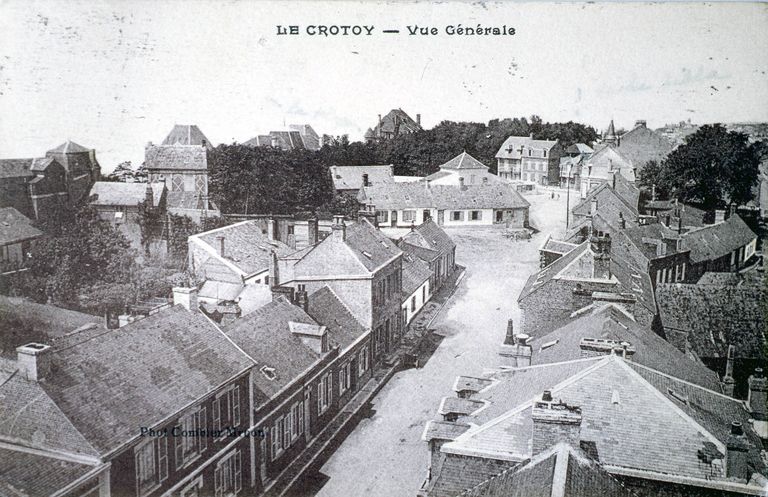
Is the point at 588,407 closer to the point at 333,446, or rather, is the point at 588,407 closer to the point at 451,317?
the point at 333,446

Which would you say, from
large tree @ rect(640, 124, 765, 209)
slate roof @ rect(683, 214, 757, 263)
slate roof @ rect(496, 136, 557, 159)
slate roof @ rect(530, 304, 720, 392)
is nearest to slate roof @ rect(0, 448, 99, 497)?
slate roof @ rect(530, 304, 720, 392)

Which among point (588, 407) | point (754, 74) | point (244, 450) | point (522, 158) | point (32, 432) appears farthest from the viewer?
point (522, 158)

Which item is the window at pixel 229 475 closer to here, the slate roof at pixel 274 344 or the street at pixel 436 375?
the slate roof at pixel 274 344

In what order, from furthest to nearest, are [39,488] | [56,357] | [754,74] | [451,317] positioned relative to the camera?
[451,317] < [754,74] < [56,357] < [39,488]

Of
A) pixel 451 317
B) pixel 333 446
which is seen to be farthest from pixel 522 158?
pixel 333 446

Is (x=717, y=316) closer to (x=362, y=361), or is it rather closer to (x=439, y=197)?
(x=362, y=361)
